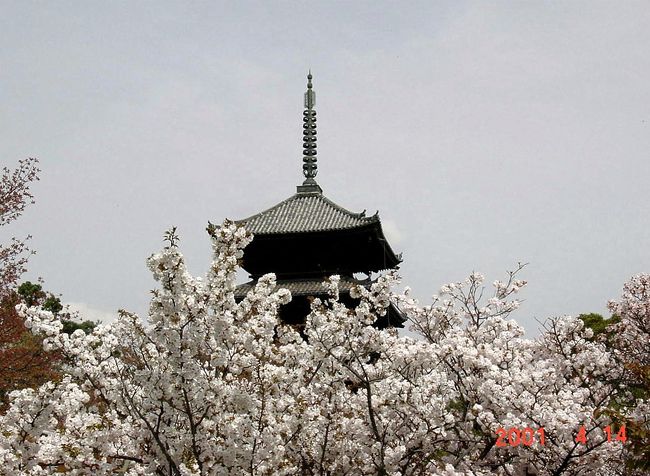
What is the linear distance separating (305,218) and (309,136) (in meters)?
5.15

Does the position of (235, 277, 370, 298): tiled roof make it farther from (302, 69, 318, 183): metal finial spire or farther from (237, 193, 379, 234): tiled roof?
(302, 69, 318, 183): metal finial spire

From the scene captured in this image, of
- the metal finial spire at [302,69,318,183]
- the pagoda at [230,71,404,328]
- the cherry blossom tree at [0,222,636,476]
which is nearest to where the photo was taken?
the cherry blossom tree at [0,222,636,476]

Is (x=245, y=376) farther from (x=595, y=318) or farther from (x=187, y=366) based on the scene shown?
(x=595, y=318)

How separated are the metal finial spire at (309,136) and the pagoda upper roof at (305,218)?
5.93 ft

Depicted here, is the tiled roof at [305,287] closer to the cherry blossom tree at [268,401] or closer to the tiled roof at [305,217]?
the tiled roof at [305,217]

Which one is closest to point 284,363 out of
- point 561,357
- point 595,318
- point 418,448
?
point 418,448

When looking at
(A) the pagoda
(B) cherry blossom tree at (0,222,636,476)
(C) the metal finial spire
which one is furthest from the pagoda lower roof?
(B) cherry blossom tree at (0,222,636,476)

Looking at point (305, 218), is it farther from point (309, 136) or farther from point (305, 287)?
point (309, 136)

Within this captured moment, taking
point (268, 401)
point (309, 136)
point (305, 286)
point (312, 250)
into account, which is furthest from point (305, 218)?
point (268, 401)

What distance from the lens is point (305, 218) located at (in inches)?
931

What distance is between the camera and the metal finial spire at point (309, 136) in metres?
27.2

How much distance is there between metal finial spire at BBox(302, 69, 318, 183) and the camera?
27219mm

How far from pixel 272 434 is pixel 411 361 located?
76.0 inches

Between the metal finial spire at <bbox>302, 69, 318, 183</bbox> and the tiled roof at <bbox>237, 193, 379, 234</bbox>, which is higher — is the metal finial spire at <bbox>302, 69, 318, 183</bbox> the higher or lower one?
the higher one
